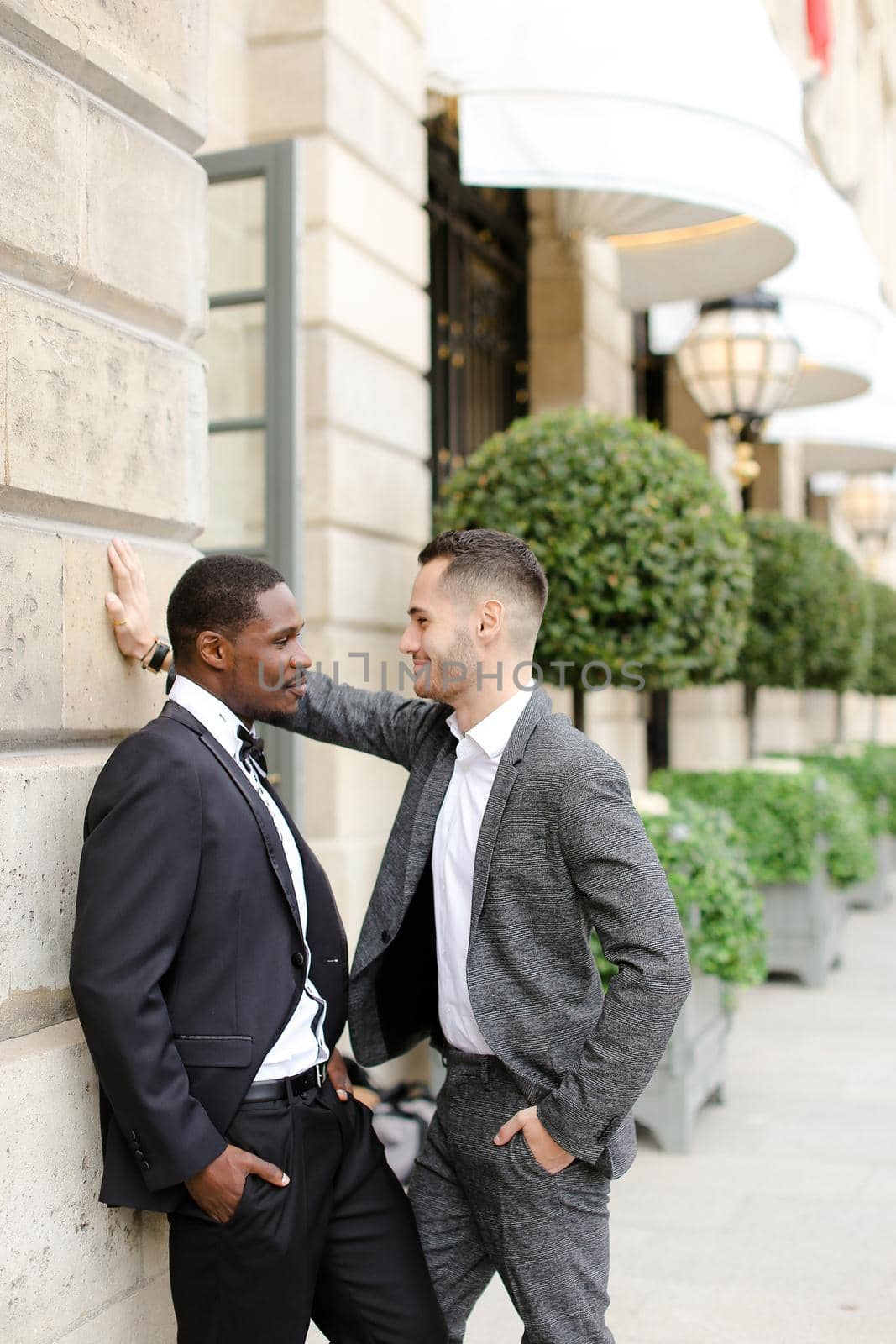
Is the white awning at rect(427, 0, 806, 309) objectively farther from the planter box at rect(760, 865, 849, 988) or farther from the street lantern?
the street lantern

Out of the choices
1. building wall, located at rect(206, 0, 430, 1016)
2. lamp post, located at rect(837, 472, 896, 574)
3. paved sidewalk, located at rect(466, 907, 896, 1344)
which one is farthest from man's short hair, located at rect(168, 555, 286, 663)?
lamp post, located at rect(837, 472, 896, 574)

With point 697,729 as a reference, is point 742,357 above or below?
above

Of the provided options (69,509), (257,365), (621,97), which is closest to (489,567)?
(69,509)

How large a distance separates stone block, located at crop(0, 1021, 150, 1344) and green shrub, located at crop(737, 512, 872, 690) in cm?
801

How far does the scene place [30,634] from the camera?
2484 millimetres

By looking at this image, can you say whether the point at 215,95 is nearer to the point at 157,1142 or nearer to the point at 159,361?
the point at 159,361

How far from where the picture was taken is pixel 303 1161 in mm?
2406

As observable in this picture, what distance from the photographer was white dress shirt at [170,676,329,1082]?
243cm

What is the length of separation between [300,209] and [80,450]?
2588 millimetres

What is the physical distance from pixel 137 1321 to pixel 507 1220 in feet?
2.62

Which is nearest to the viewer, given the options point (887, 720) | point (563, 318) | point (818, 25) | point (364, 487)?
point (364, 487)

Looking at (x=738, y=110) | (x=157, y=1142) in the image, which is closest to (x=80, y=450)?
(x=157, y=1142)

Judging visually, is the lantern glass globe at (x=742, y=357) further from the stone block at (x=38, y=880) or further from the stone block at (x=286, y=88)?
the stone block at (x=38, y=880)

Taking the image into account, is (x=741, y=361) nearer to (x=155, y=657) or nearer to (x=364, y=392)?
(x=364, y=392)
